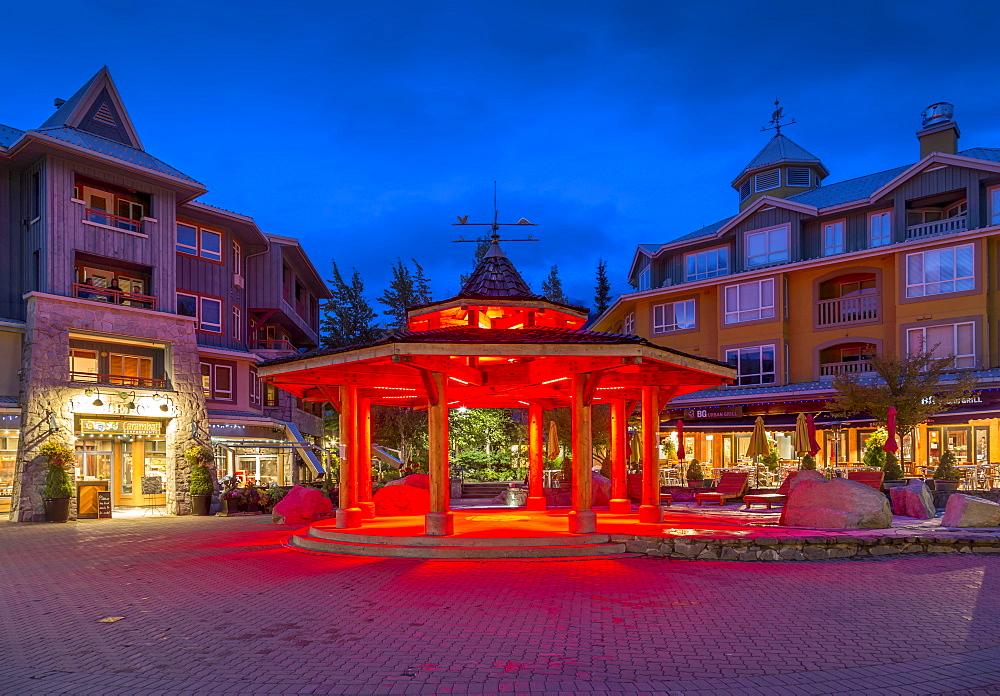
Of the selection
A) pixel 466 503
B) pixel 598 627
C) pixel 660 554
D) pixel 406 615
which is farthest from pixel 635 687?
pixel 466 503

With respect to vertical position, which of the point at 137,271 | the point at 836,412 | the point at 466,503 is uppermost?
the point at 137,271

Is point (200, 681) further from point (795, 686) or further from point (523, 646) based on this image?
point (795, 686)

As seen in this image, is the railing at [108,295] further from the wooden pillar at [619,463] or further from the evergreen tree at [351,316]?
the evergreen tree at [351,316]

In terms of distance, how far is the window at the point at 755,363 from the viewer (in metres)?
34.0

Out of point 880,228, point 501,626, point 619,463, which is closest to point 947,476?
point 619,463

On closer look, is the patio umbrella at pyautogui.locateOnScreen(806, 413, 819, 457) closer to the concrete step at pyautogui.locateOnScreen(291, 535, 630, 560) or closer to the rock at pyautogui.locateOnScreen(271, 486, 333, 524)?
the concrete step at pyautogui.locateOnScreen(291, 535, 630, 560)

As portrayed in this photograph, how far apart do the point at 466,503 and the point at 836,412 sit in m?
16.2

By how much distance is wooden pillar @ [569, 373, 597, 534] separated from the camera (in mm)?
13250

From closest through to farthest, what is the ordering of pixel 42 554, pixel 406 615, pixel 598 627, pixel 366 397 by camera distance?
pixel 598 627
pixel 406 615
pixel 42 554
pixel 366 397

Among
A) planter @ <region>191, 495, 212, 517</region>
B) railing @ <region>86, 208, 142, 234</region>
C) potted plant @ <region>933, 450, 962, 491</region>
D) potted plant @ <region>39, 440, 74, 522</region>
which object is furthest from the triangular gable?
potted plant @ <region>933, 450, 962, 491</region>

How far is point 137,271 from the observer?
1088 inches

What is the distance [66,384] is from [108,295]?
14.7 ft

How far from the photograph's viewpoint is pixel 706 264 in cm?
3756

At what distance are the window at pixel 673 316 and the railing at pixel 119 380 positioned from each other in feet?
75.1
